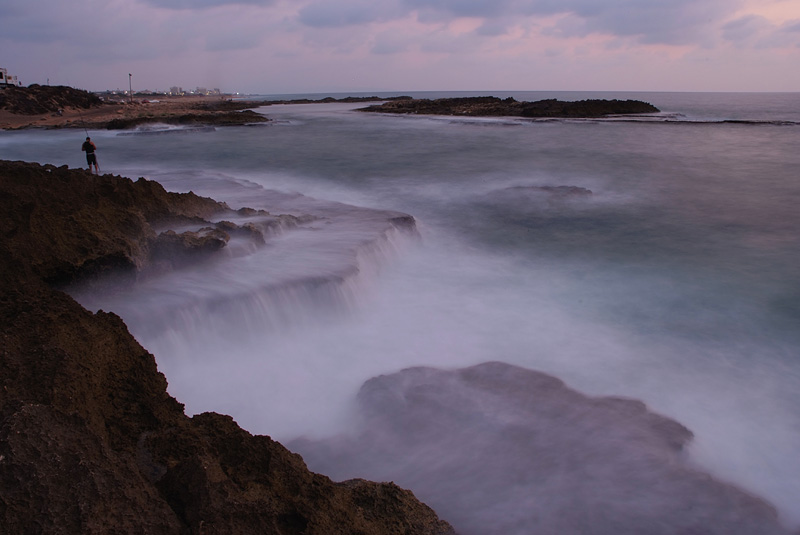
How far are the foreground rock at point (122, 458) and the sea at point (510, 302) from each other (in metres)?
1.76

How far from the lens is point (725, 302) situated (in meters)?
7.83

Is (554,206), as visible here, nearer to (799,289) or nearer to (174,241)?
(799,289)

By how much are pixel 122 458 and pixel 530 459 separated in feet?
10.3

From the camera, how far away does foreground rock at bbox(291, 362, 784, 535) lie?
393 centimetres

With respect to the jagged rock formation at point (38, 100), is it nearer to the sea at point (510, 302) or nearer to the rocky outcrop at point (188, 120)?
the rocky outcrop at point (188, 120)

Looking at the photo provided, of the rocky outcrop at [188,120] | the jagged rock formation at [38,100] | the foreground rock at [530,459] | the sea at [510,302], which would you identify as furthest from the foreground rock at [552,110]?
the foreground rock at [530,459]

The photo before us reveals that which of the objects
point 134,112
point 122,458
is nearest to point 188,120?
point 134,112

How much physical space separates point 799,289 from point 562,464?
20.2 feet

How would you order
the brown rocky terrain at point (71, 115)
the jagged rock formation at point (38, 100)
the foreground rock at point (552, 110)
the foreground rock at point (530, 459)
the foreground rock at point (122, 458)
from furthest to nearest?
the foreground rock at point (552, 110), the jagged rock formation at point (38, 100), the brown rocky terrain at point (71, 115), the foreground rock at point (530, 459), the foreground rock at point (122, 458)

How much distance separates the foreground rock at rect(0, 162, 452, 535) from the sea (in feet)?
5.77

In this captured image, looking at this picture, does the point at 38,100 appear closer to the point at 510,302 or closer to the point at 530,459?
the point at 510,302

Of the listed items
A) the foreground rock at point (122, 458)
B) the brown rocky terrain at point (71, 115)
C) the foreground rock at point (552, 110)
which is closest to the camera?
the foreground rock at point (122, 458)

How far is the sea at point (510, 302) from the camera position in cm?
551

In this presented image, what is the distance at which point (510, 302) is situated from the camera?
315 inches
